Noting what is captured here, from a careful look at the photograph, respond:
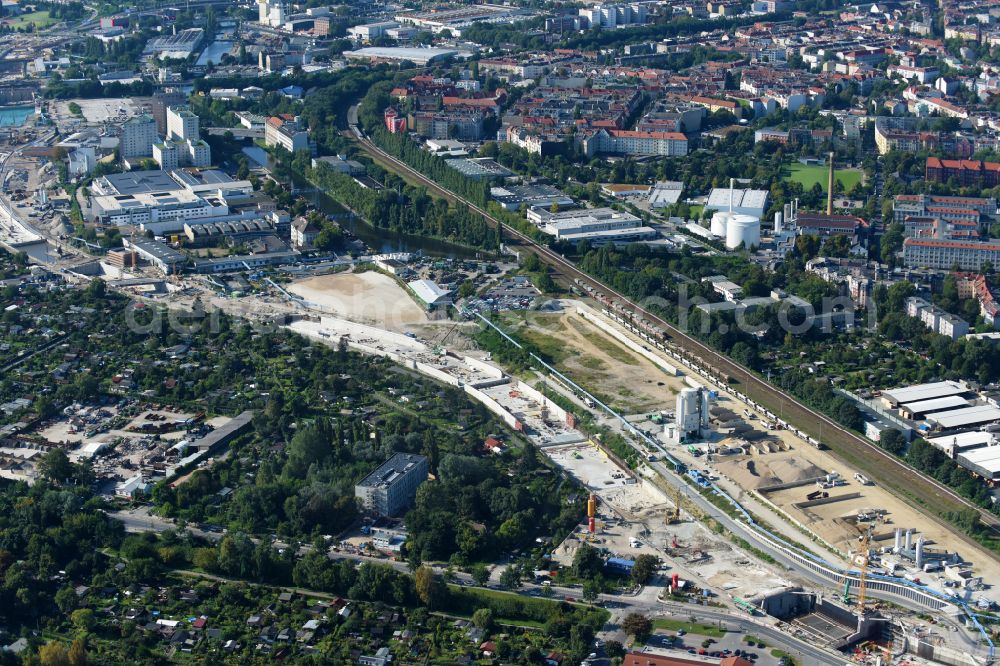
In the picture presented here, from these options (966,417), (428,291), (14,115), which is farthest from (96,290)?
(14,115)

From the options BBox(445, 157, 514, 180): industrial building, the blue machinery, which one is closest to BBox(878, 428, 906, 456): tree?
the blue machinery

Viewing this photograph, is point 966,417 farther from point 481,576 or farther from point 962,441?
point 481,576

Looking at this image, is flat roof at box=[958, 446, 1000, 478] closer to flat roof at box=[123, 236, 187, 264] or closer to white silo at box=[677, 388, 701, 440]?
white silo at box=[677, 388, 701, 440]

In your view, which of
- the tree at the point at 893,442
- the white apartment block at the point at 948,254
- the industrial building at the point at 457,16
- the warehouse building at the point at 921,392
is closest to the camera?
the tree at the point at 893,442

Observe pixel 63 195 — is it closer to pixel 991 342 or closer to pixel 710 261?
pixel 710 261

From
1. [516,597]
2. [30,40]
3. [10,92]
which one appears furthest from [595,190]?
[30,40]

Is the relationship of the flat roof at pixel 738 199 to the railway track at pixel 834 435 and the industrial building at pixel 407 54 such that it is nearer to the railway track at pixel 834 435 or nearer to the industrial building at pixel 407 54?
the railway track at pixel 834 435

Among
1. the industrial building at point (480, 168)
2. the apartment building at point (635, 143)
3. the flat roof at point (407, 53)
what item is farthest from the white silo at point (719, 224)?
the flat roof at point (407, 53)
